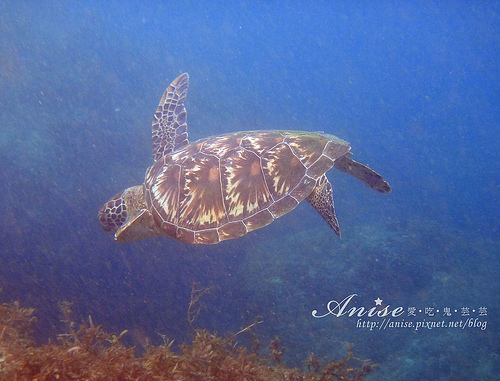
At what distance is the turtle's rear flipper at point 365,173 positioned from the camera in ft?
14.8

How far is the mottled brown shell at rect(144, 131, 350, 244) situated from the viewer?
3906 mm

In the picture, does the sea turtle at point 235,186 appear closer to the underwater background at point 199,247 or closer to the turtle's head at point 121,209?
the turtle's head at point 121,209

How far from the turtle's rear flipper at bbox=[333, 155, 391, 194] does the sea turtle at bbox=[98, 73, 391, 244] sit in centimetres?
2

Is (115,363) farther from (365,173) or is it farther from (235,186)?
(365,173)

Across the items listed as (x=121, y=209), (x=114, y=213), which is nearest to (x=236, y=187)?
(x=121, y=209)

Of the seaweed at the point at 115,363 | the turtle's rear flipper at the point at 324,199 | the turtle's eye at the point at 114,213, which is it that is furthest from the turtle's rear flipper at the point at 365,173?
the turtle's eye at the point at 114,213

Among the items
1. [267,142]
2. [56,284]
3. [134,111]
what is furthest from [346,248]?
[134,111]

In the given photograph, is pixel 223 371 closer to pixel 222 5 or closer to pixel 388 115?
pixel 388 115

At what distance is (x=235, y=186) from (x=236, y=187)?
2 cm

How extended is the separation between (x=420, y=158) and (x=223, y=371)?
2891 centimetres

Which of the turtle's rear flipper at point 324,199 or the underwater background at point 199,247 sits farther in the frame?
the underwater background at point 199,247

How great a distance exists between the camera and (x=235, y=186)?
3.96 metres

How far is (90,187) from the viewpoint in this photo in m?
10.2

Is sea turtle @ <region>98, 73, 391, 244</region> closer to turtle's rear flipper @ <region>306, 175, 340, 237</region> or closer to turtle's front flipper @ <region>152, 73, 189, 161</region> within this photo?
turtle's rear flipper @ <region>306, 175, 340, 237</region>
